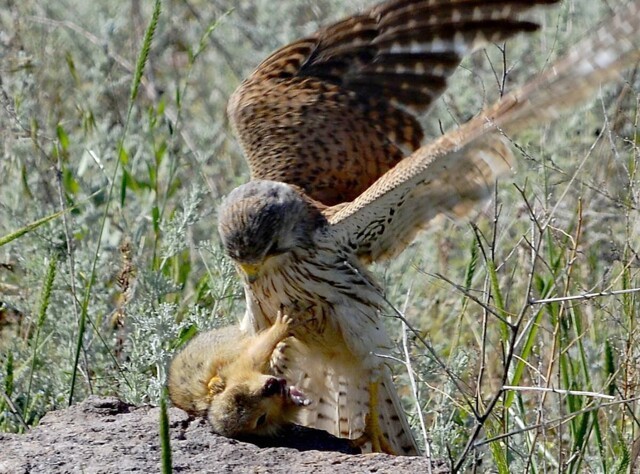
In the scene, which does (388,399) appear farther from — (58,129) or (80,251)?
(58,129)

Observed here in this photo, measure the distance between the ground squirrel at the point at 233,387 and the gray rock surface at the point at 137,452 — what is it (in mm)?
107

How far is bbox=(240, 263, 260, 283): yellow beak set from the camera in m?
5.16

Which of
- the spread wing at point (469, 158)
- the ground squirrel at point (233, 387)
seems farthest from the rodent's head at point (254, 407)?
the spread wing at point (469, 158)

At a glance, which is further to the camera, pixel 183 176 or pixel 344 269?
pixel 183 176

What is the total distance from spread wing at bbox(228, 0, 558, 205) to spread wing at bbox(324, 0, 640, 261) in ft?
Result: 1.71

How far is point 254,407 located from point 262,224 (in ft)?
3.14

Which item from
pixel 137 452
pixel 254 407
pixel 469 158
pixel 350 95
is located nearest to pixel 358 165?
pixel 350 95

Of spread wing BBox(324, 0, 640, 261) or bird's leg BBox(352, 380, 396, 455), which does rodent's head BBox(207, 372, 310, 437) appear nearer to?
bird's leg BBox(352, 380, 396, 455)

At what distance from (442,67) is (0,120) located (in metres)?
2.52

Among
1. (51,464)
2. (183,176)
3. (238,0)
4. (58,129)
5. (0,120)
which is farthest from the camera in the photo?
(238,0)

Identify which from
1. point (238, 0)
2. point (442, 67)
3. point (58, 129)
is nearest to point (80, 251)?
point (58, 129)

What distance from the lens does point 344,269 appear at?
5.23 metres

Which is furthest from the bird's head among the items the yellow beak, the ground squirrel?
the ground squirrel

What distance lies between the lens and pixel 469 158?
195 inches
